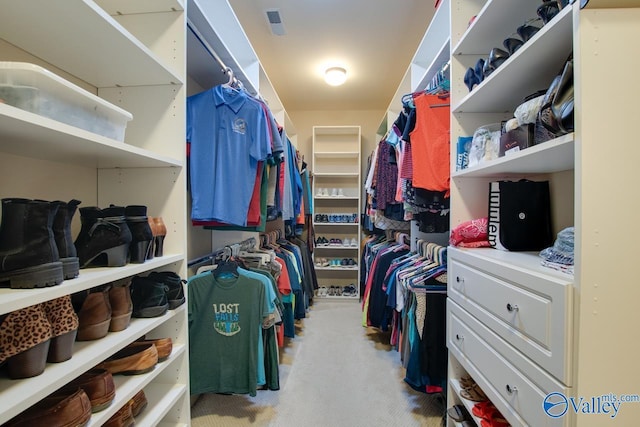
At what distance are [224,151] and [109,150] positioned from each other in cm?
63

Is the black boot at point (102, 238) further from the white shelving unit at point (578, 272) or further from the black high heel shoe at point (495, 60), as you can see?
the black high heel shoe at point (495, 60)

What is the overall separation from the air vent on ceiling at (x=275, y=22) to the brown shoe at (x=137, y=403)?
237 centimetres

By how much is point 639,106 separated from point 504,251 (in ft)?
2.11

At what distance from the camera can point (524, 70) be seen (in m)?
0.98

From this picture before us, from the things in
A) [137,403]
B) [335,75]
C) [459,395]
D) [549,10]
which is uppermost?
[335,75]

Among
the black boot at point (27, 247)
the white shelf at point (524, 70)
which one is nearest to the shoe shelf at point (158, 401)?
the black boot at point (27, 247)

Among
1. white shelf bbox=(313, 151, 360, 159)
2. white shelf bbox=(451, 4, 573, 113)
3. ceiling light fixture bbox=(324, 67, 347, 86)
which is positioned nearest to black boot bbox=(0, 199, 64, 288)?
white shelf bbox=(451, 4, 573, 113)

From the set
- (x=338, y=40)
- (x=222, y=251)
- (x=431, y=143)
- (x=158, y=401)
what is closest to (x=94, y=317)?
(x=158, y=401)

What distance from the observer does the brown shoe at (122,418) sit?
2.86 ft

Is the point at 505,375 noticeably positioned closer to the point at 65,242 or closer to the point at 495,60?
the point at 495,60

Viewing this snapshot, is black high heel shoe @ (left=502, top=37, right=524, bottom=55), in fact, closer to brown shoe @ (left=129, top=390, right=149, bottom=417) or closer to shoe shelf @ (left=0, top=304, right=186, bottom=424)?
shoe shelf @ (left=0, top=304, right=186, bottom=424)

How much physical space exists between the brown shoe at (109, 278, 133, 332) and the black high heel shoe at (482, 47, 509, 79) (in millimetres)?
1534

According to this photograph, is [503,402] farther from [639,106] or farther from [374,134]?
[374,134]

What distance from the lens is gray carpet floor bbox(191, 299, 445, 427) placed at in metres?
1.60
